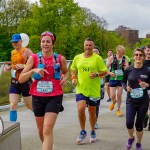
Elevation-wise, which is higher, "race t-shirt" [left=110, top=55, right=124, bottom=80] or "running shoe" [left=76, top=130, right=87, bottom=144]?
"race t-shirt" [left=110, top=55, right=124, bottom=80]

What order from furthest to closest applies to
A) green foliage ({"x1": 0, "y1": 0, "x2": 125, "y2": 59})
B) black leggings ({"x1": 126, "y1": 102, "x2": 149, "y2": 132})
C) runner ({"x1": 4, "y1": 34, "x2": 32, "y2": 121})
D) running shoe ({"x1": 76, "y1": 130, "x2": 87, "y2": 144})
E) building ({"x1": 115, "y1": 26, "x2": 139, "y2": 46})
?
building ({"x1": 115, "y1": 26, "x2": 139, "y2": 46}), green foliage ({"x1": 0, "y1": 0, "x2": 125, "y2": 59}), runner ({"x1": 4, "y1": 34, "x2": 32, "y2": 121}), running shoe ({"x1": 76, "y1": 130, "x2": 87, "y2": 144}), black leggings ({"x1": 126, "y1": 102, "x2": 149, "y2": 132})

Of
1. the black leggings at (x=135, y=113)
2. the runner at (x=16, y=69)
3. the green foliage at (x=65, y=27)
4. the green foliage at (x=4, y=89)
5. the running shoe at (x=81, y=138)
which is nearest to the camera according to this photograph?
the black leggings at (x=135, y=113)

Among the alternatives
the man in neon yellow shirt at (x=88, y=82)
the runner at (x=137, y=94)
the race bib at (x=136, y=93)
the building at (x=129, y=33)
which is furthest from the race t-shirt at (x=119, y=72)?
the building at (x=129, y=33)

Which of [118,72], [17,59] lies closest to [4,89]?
[118,72]

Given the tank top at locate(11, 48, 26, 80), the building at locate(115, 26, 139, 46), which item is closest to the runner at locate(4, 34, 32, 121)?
the tank top at locate(11, 48, 26, 80)

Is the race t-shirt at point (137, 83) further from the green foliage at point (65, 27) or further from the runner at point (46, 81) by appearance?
the green foliage at point (65, 27)

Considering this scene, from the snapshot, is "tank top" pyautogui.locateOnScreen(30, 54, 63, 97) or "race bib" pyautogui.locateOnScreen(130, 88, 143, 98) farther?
"race bib" pyautogui.locateOnScreen(130, 88, 143, 98)

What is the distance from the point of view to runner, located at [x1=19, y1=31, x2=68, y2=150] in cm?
555

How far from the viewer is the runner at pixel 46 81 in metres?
5.55

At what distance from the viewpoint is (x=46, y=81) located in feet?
18.3

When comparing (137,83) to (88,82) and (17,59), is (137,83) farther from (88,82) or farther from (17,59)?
(17,59)

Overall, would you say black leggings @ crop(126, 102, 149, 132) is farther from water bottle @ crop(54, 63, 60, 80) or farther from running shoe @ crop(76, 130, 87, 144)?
water bottle @ crop(54, 63, 60, 80)

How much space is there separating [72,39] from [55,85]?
4437cm

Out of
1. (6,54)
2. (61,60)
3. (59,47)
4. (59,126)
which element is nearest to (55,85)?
(61,60)
